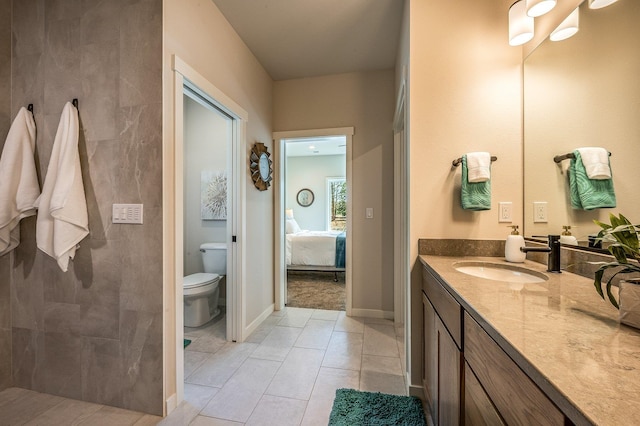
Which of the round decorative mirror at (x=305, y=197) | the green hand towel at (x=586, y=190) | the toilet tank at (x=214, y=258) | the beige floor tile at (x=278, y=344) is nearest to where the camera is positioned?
the green hand towel at (x=586, y=190)

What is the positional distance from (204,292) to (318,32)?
105 inches

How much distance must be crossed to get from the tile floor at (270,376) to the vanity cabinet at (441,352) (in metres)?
0.48

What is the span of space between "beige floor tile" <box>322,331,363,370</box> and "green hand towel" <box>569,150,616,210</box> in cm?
172

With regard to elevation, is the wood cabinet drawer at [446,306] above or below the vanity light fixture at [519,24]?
below

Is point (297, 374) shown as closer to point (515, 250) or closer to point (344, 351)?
point (344, 351)

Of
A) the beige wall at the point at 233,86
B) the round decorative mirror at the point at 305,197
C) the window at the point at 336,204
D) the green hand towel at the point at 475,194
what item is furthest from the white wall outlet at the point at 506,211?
the round decorative mirror at the point at 305,197

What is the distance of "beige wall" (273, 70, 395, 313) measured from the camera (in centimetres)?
298

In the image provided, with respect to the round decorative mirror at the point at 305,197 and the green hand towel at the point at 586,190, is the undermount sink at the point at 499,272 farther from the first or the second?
the round decorative mirror at the point at 305,197

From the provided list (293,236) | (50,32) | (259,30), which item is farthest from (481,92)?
(293,236)

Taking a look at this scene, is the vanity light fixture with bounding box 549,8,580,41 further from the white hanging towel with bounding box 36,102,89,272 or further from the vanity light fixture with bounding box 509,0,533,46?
the white hanging towel with bounding box 36,102,89,272

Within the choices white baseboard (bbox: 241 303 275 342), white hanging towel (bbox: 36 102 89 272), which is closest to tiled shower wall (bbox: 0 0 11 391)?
white hanging towel (bbox: 36 102 89 272)

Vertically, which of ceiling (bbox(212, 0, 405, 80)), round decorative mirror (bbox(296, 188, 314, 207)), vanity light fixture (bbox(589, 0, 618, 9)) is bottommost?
round decorative mirror (bbox(296, 188, 314, 207))

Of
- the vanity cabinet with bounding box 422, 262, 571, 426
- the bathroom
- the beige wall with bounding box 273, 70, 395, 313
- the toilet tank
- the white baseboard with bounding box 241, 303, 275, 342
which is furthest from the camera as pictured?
the bathroom

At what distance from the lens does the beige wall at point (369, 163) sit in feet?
9.79
